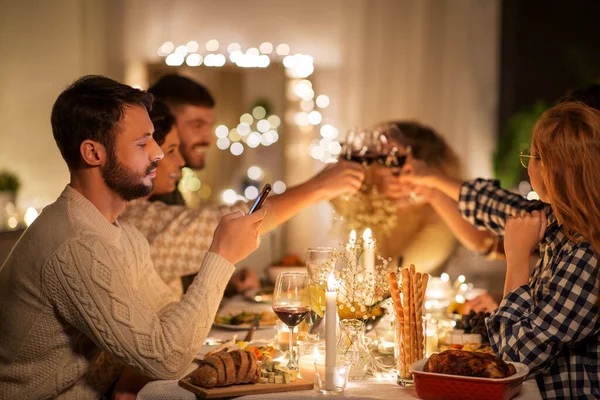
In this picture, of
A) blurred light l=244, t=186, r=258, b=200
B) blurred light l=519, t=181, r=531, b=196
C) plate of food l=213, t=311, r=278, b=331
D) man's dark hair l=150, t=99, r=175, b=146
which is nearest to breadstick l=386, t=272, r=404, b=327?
plate of food l=213, t=311, r=278, b=331

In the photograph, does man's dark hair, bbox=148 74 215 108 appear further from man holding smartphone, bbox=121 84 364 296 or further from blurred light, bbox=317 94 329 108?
blurred light, bbox=317 94 329 108

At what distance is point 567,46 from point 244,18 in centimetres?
266

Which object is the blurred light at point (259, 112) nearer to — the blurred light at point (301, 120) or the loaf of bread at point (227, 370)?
the blurred light at point (301, 120)

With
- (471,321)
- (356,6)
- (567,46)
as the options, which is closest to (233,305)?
(471,321)

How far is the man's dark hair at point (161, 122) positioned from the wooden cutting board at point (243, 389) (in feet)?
3.90

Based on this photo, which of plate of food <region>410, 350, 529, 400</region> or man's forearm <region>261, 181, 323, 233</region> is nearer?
plate of food <region>410, 350, 529, 400</region>

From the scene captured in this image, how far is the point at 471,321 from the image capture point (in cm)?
233

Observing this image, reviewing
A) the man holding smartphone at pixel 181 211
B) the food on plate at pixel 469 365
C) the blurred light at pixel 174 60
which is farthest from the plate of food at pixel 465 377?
the blurred light at pixel 174 60

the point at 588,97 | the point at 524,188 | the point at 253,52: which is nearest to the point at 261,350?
the point at 588,97

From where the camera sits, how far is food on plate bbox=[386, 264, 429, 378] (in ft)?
6.14

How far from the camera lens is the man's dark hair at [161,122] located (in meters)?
2.76

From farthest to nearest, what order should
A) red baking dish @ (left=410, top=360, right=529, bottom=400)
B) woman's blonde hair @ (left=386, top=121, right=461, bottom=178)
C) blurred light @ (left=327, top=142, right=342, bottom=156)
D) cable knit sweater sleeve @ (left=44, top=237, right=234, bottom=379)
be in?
blurred light @ (left=327, top=142, right=342, bottom=156), woman's blonde hair @ (left=386, top=121, right=461, bottom=178), cable knit sweater sleeve @ (left=44, top=237, right=234, bottom=379), red baking dish @ (left=410, top=360, right=529, bottom=400)

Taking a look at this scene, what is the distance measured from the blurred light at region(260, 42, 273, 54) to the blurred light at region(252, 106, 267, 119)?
502 millimetres

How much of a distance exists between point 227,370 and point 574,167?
99 cm
